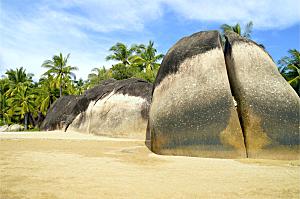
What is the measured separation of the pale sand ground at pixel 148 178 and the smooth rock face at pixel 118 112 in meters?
8.03

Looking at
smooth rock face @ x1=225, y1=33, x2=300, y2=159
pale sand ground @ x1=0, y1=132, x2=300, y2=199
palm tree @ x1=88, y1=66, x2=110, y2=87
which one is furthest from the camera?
A: palm tree @ x1=88, y1=66, x2=110, y2=87

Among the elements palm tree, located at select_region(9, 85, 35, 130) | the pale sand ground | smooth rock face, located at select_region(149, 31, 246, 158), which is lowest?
the pale sand ground

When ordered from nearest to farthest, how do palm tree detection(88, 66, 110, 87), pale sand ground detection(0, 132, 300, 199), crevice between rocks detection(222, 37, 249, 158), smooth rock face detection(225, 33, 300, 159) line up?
pale sand ground detection(0, 132, 300, 199), smooth rock face detection(225, 33, 300, 159), crevice between rocks detection(222, 37, 249, 158), palm tree detection(88, 66, 110, 87)

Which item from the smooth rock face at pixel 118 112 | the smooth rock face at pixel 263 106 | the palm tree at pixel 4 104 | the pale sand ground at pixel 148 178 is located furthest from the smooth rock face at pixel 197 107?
the palm tree at pixel 4 104

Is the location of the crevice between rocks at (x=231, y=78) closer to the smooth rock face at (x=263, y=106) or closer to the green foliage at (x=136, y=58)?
the smooth rock face at (x=263, y=106)

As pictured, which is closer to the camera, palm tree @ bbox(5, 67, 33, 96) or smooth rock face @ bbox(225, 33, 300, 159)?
smooth rock face @ bbox(225, 33, 300, 159)

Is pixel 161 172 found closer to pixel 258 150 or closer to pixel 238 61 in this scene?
pixel 258 150

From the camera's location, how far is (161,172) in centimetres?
506

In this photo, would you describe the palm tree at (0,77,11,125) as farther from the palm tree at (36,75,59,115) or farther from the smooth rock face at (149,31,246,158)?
the smooth rock face at (149,31,246,158)

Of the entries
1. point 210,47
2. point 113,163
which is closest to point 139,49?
point 210,47

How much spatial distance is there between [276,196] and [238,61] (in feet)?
16.3

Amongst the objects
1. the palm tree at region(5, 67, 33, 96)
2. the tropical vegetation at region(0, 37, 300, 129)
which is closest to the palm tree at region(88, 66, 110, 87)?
the tropical vegetation at region(0, 37, 300, 129)

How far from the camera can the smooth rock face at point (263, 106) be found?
675 centimetres

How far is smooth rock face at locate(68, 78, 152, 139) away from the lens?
47.0ft
